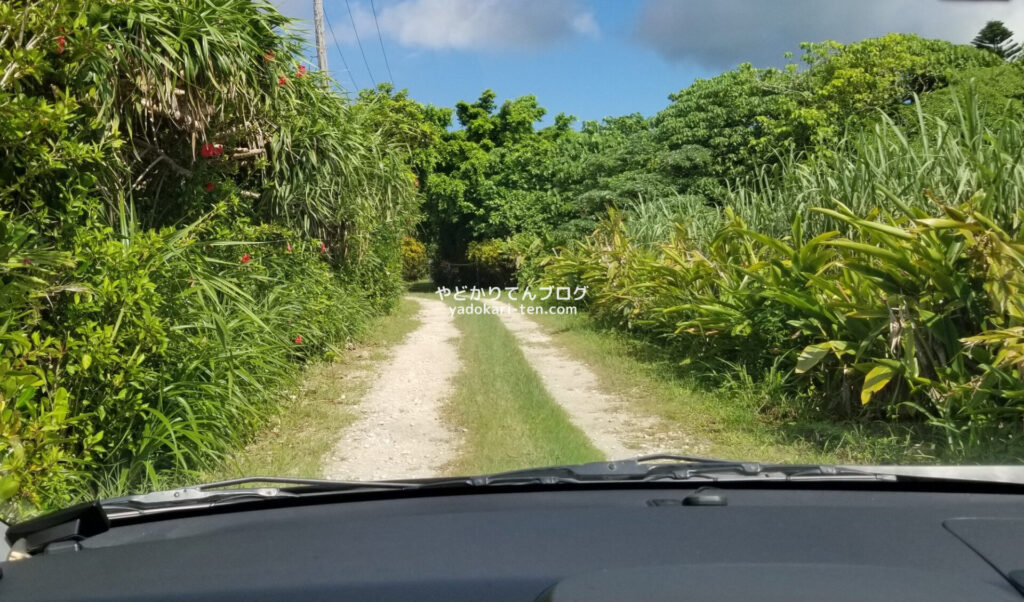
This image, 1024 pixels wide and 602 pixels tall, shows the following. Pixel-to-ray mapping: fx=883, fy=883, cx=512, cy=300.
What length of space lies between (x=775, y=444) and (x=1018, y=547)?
190 inches

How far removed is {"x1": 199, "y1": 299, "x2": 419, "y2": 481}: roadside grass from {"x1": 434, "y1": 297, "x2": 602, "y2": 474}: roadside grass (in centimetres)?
108

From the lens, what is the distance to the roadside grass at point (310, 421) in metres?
6.43

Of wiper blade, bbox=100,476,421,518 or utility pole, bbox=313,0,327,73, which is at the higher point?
utility pole, bbox=313,0,327,73

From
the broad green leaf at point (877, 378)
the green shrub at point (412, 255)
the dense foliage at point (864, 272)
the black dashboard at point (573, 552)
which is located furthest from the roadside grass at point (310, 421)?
the green shrub at point (412, 255)

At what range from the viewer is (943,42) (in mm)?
29547

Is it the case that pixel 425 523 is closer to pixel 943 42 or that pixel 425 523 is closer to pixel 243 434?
pixel 243 434

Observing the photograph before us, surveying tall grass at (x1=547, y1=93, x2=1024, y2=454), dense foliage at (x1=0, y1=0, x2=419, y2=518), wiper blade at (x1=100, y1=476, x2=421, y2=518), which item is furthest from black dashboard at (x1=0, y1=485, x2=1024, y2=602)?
tall grass at (x1=547, y1=93, x2=1024, y2=454)

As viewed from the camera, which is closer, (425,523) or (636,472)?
(425,523)

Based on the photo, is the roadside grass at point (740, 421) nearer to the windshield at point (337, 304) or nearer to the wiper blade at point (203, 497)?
the windshield at point (337, 304)

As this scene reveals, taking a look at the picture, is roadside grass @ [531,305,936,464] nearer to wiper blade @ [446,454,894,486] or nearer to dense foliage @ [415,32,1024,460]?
dense foliage @ [415,32,1024,460]

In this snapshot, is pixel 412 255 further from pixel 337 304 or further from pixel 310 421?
pixel 310 421

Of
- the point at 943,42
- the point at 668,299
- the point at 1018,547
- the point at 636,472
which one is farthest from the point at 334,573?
the point at 943,42

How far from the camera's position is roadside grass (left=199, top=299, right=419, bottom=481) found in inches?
253

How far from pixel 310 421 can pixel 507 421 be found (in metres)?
1.83
